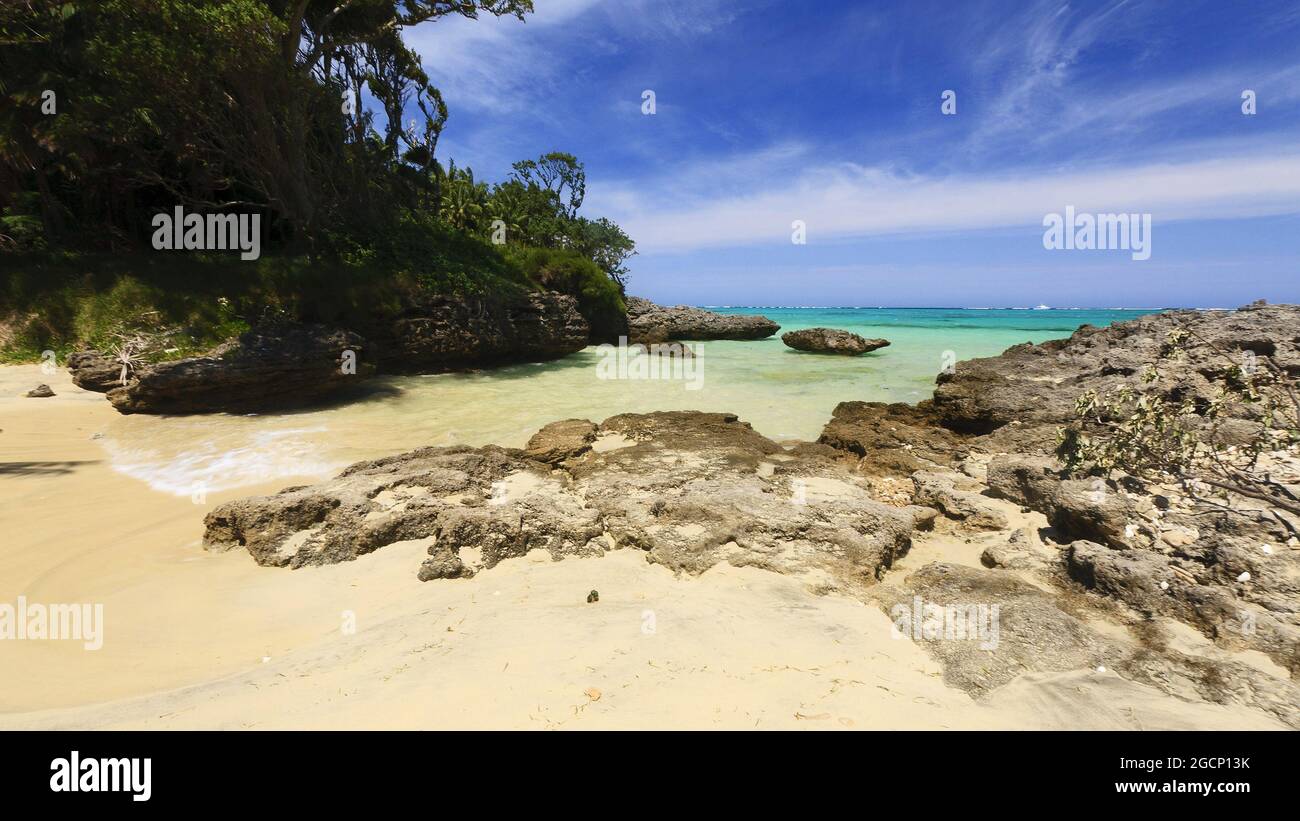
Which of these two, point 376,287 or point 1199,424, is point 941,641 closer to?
point 1199,424

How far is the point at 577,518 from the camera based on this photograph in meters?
5.31

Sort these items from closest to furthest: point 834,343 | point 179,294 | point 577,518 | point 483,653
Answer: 1. point 483,653
2. point 577,518
3. point 179,294
4. point 834,343

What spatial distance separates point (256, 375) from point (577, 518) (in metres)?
9.89

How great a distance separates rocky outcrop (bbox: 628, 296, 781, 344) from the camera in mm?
31219

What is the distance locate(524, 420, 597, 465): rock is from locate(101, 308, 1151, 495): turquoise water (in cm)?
83

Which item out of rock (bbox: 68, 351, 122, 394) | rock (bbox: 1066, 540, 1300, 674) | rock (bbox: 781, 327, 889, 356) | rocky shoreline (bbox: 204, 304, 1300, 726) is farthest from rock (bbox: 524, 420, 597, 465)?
rock (bbox: 781, 327, 889, 356)

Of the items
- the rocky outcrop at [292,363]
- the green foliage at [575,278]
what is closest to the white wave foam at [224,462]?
the rocky outcrop at [292,363]

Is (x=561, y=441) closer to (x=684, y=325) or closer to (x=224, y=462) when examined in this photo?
(x=224, y=462)

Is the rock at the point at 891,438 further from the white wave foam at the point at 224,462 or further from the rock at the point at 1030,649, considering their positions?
the white wave foam at the point at 224,462

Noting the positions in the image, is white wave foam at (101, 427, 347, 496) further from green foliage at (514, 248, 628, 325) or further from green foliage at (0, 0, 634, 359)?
green foliage at (514, 248, 628, 325)

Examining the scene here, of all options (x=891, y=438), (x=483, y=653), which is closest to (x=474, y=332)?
(x=891, y=438)

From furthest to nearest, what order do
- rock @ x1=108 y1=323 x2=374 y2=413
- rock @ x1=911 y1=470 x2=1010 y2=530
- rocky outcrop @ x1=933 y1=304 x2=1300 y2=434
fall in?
rock @ x1=108 y1=323 x2=374 y2=413
rocky outcrop @ x1=933 y1=304 x2=1300 y2=434
rock @ x1=911 y1=470 x2=1010 y2=530
